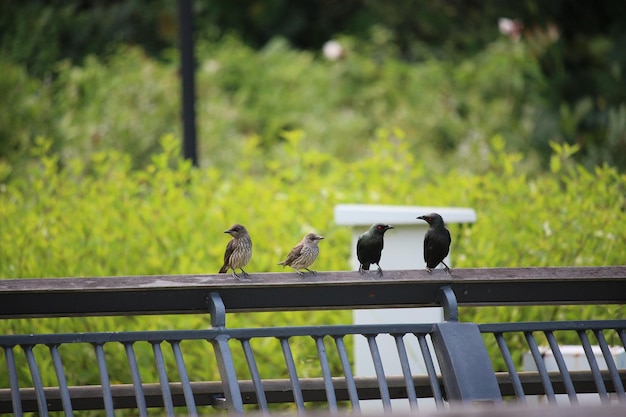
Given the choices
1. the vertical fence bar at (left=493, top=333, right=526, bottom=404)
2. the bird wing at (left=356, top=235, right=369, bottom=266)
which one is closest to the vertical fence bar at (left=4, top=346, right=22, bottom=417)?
the bird wing at (left=356, top=235, right=369, bottom=266)

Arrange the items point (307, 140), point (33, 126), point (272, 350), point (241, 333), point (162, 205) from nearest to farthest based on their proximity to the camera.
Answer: point (241, 333) < point (272, 350) < point (162, 205) < point (33, 126) < point (307, 140)

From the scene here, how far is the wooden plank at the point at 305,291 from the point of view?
2887 millimetres

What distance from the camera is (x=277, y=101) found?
12500mm

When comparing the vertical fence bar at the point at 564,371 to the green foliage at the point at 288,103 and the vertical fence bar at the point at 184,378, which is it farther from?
the green foliage at the point at 288,103

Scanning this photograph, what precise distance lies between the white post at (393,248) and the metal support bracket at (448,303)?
109 centimetres

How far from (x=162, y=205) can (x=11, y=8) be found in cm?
891

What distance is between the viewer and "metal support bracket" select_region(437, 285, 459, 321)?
2992mm

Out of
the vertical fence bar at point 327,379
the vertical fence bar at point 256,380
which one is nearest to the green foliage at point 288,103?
the vertical fence bar at point 327,379

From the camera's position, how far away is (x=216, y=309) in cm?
288

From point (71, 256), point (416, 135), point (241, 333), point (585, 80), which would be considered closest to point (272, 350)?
point (71, 256)

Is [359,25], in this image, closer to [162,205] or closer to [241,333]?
[162,205]

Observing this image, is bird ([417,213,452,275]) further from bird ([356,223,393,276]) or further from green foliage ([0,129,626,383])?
green foliage ([0,129,626,383])

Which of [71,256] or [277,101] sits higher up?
[277,101]

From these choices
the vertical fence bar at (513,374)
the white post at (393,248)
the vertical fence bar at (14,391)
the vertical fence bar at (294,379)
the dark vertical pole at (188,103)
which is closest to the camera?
the vertical fence bar at (14,391)
